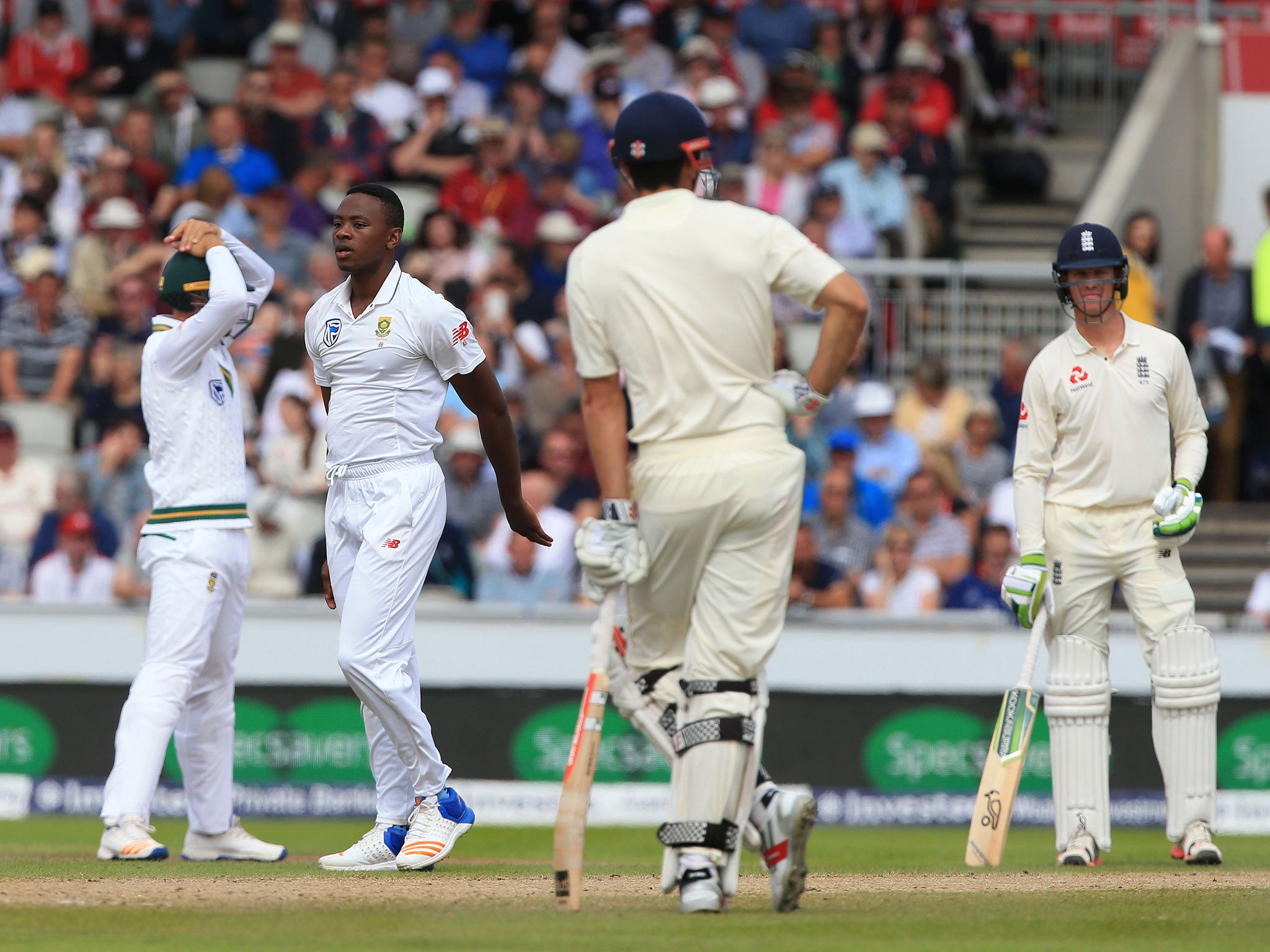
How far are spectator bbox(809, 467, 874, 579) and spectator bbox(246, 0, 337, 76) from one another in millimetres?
7343

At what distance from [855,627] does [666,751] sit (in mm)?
6429

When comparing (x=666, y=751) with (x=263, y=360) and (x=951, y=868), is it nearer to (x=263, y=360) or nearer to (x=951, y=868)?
(x=951, y=868)

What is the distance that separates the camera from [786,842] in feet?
19.6

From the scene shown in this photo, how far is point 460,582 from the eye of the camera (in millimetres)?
13117

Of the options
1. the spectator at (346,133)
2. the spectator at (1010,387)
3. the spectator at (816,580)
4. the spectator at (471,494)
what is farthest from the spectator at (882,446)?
the spectator at (346,133)

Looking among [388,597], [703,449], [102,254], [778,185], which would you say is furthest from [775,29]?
[703,449]

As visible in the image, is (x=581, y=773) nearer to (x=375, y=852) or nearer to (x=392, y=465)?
(x=375, y=852)

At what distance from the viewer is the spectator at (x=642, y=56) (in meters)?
17.6

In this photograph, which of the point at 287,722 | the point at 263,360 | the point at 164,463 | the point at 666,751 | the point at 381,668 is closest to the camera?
the point at 666,751

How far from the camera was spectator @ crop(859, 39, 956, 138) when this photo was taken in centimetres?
1722

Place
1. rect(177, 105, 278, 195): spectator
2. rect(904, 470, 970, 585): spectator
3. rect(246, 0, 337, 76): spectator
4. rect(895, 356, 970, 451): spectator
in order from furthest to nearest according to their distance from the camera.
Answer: rect(246, 0, 337, 76): spectator
rect(177, 105, 278, 195): spectator
rect(895, 356, 970, 451): spectator
rect(904, 470, 970, 585): spectator

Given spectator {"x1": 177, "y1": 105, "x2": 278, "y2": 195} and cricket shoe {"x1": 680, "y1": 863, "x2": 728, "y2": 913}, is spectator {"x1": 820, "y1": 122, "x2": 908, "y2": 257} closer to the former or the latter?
spectator {"x1": 177, "y1": 105, "x2": 278, "y2": 195}

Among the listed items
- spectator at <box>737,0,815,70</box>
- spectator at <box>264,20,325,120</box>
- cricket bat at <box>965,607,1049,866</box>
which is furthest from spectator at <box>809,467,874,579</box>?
spectator at <box>264,20,325,120</box>

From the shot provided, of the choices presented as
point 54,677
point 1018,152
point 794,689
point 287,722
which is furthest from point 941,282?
point 54,677
